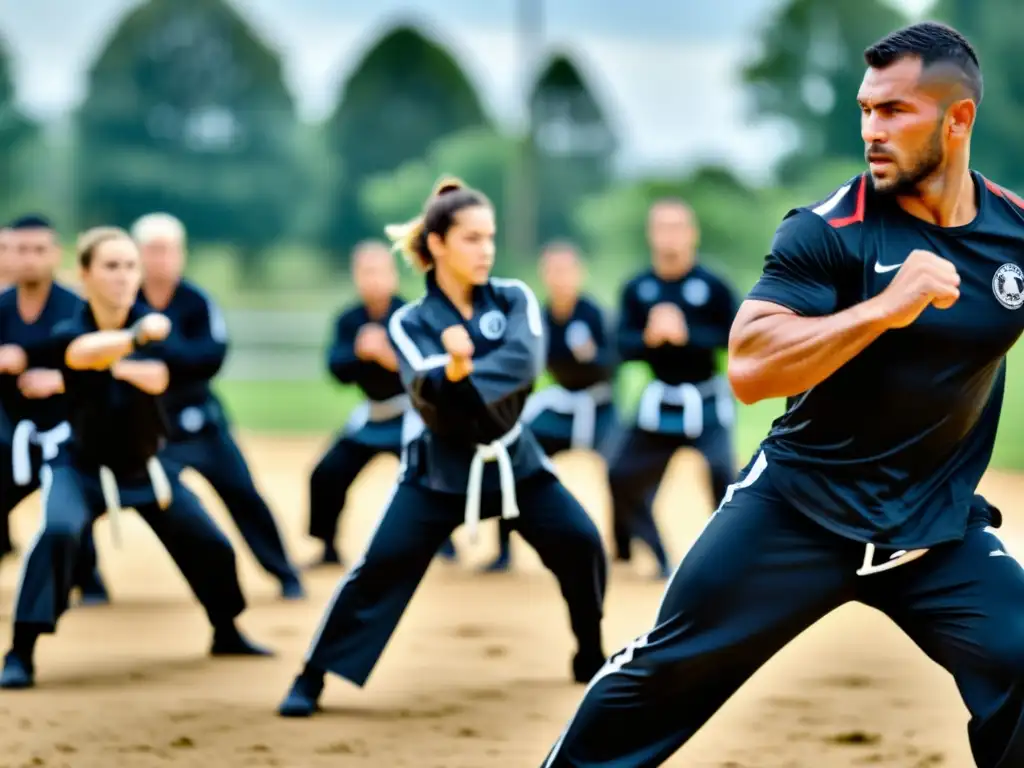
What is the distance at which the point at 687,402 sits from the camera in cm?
899

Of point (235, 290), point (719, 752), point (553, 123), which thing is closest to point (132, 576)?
point (719, 752)

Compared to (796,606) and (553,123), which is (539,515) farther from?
(553,123)

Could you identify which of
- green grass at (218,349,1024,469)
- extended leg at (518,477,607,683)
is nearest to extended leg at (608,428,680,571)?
extended leg at (518,477,607,683)

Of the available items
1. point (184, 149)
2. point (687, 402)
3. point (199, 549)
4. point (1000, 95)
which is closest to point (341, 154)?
point (184, 149)

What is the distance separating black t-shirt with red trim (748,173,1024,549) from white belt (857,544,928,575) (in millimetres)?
27

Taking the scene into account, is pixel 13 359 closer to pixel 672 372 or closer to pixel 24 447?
pixel 24 447

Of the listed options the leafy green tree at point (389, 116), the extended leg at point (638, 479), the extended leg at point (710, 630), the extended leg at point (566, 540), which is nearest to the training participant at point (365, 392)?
the extended leg at point (638, 479)

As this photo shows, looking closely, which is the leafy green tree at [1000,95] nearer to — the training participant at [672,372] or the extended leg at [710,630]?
the training participant at [672,372]

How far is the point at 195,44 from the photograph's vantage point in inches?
1033

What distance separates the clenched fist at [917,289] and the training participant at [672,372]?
5.34 m

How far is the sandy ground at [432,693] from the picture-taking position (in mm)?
5398

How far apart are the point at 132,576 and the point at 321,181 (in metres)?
14.9

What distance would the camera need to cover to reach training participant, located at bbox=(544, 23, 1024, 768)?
12.2 ft

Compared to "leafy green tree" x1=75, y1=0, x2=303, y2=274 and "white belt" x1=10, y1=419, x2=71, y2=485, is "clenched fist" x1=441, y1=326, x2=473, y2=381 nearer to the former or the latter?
"white belt" x1=10, y1=419, x2=71, y2=485
